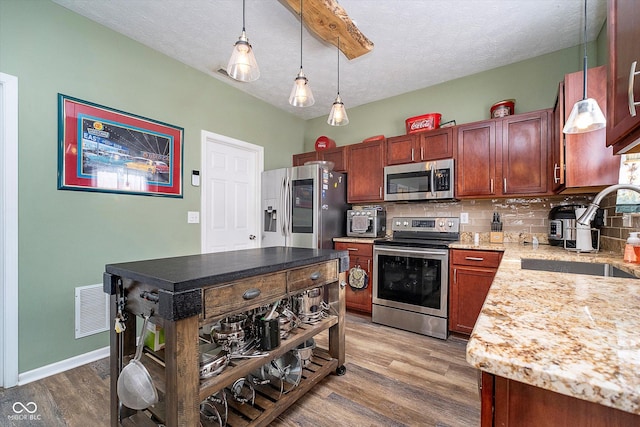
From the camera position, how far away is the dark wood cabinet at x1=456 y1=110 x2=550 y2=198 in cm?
258

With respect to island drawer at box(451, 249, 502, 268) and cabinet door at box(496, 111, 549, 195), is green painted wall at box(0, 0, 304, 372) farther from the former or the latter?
cabinet door at box(496, 111, 549, 195)

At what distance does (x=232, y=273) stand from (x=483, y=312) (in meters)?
1.00

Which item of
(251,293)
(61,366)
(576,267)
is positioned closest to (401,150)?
(576,267)

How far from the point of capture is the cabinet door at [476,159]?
9.21 ft

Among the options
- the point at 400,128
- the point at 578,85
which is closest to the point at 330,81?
the point at 400,128

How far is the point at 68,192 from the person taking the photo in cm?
219

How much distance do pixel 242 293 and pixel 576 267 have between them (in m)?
2.13

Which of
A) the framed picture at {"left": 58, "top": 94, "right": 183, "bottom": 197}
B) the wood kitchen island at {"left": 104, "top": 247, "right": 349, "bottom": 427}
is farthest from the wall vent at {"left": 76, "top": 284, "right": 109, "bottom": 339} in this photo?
the wood kitchen island at {"left": 104, "top": 247, "right": 349, "bottom": 427}

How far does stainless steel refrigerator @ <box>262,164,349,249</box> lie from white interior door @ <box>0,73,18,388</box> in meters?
2.32

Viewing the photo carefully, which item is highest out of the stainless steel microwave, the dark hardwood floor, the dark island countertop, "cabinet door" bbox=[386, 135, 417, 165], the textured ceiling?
the textured ceiling

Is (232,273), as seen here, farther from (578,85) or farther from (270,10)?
(578,85)

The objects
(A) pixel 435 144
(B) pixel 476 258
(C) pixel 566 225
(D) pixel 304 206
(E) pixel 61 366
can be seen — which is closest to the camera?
(E) pixel 61 366

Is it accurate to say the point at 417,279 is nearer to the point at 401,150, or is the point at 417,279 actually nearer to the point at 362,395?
the point at 362,395

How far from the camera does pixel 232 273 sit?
128 cm
